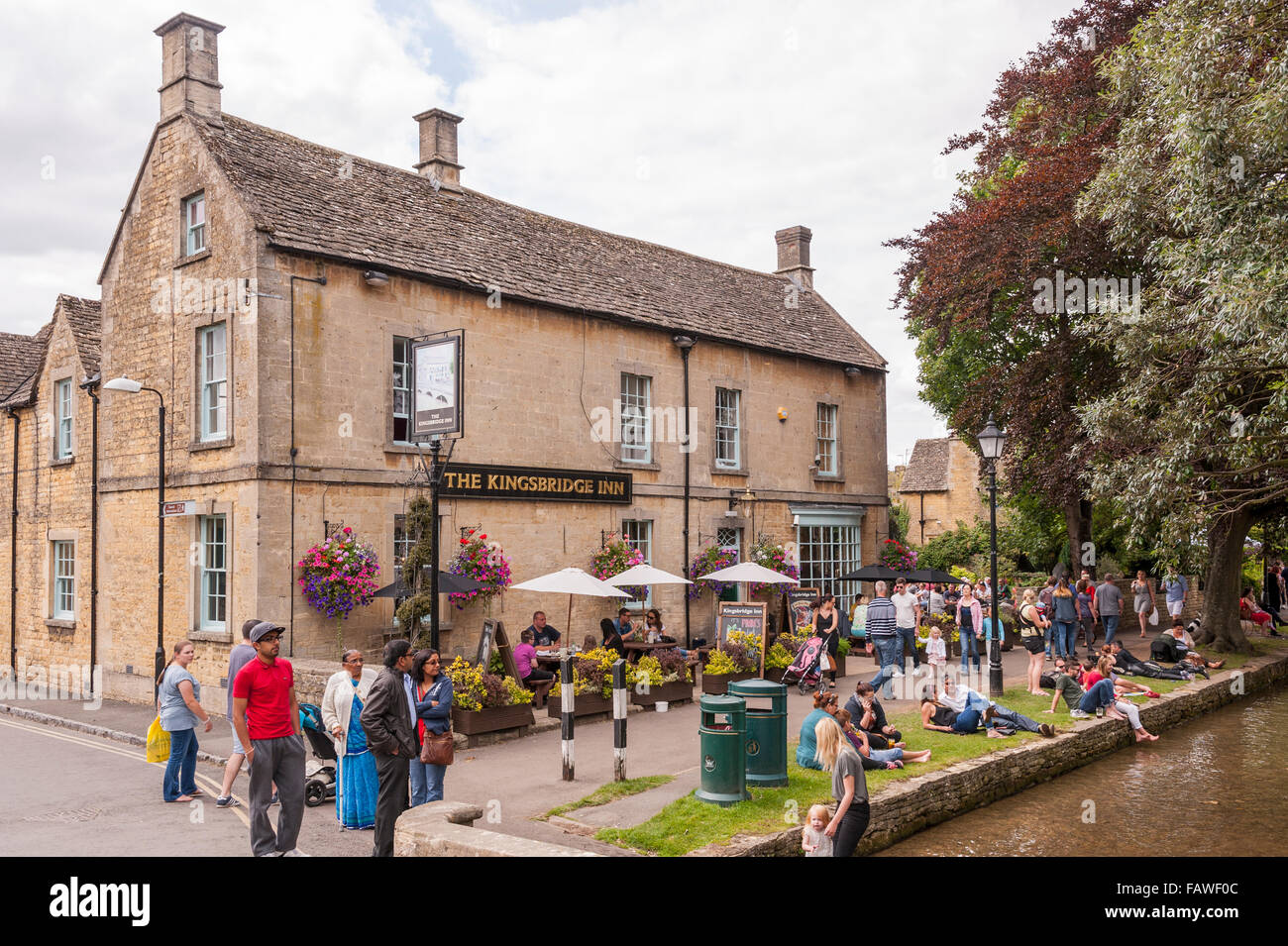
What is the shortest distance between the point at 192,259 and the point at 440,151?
6489mm

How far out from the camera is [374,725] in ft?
26.2

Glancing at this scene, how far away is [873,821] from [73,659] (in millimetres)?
17541

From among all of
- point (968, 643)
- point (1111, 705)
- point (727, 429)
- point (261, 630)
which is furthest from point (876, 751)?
point (727, 429)

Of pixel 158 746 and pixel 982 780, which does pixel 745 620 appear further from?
pixel 158 746

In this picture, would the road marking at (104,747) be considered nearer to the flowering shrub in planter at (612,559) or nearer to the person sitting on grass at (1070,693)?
the flowering shrub in planter at (612,559)

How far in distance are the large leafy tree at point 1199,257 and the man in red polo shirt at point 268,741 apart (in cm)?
1086

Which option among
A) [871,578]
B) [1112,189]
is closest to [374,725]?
[1112,189]

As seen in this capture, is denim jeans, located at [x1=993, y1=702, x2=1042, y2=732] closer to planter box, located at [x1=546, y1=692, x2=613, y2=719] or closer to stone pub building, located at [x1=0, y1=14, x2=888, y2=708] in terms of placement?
planter box, located at [x1=546, y1=692, x2=613, y2=719]

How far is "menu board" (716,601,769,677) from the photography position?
17.7 metres

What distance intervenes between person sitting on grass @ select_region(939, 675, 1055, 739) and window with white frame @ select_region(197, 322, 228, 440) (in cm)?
1233
